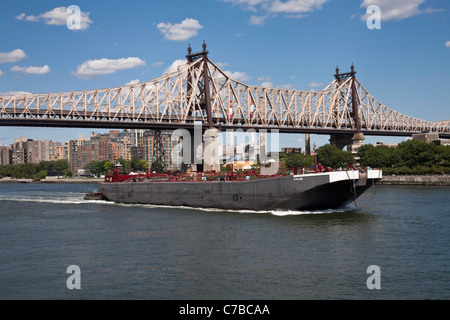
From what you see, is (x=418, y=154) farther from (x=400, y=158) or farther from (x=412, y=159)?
(x=400, y=158)

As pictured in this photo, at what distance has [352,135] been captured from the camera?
13888 centimetres

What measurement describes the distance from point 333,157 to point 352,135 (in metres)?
18.5

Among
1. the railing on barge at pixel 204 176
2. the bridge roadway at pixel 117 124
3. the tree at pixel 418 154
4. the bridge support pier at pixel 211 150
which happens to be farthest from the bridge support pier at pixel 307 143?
the railing on barge at pixel 204 176

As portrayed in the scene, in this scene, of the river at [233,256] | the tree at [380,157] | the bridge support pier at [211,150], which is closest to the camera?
the river at [233,256]

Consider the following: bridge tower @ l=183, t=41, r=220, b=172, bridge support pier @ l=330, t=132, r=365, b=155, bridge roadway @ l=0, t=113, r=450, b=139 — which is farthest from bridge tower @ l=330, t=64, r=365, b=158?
bridge tower @ l=183, t=41, r=220, b=172

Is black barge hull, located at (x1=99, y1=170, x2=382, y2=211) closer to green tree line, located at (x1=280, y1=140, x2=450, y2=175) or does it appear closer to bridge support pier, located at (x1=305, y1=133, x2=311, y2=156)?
green tree line, located at (x1=280, y1=140, x2=450, y2=175)

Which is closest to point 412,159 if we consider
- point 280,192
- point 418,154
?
point 418,154

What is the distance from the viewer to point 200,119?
3939 inches

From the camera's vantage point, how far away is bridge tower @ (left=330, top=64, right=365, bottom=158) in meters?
136

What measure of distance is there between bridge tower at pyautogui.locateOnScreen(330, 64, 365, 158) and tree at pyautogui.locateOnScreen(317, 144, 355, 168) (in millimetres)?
8145

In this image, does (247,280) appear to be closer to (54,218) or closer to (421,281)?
(421,281)

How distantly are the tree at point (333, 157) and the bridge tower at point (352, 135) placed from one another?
8.14 meters

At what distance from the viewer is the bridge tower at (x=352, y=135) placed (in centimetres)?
13550

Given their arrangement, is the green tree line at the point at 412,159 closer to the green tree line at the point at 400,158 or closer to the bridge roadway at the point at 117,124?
the green tree line at the point at 400,158
